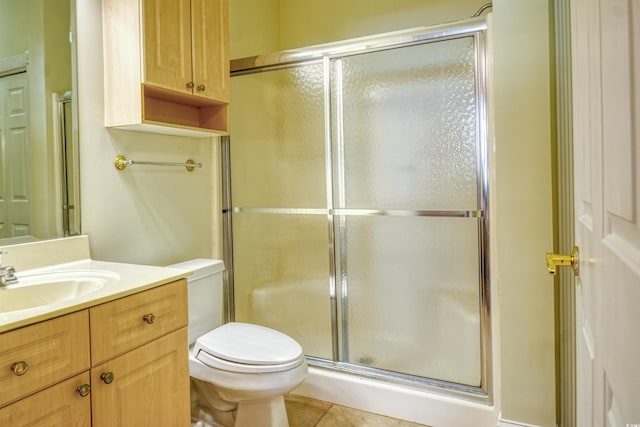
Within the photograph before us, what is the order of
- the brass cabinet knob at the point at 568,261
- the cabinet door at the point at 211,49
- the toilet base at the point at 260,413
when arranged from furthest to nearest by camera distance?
the cabinet door at the point at 211,49
the toilet base at the point at 260,413
the brass cabinet knob at the point at 568,261

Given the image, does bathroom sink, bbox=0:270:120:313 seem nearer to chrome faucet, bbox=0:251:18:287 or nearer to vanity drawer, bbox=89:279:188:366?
chrome faucet, bbox=0:251:18:287

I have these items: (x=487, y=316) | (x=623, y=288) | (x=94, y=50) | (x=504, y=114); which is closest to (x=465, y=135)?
(x=504, y=114)

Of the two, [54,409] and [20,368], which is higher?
[20,368]

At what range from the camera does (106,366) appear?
101 cm

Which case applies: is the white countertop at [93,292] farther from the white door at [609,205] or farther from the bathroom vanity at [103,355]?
the white door at [609,205]

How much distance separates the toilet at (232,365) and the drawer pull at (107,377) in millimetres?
519

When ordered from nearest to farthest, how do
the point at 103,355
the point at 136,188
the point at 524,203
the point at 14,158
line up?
the point at 103,355 < the point at 14,158 < the point at 524,203 < the point at 136,188

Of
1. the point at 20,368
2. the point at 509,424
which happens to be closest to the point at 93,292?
the point at 20,368

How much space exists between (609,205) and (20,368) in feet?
3.67

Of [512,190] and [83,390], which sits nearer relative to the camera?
[83,390]

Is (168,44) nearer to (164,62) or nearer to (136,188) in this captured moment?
(164,62)

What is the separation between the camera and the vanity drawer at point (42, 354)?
801mm

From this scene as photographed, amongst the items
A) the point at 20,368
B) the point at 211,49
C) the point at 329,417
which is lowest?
the point at 329,417

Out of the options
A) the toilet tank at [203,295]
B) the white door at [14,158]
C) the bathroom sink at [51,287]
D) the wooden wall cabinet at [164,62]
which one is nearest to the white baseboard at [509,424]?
the toilet tank at [203,295]
